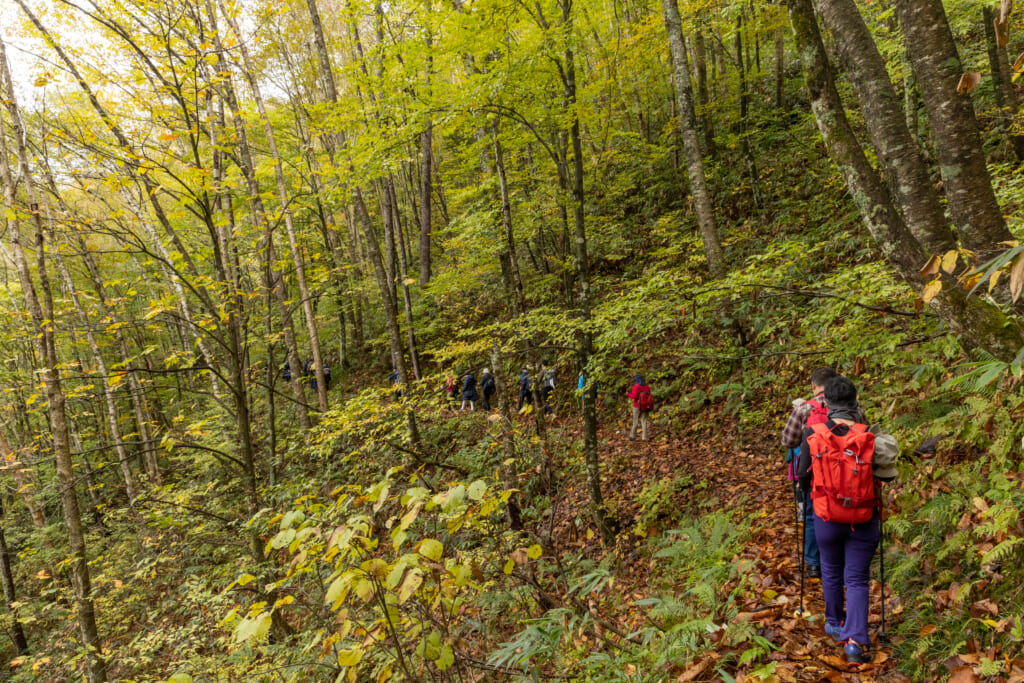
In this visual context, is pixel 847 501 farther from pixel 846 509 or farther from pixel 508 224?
pixel 508 224

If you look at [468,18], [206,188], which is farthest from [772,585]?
[468,18]

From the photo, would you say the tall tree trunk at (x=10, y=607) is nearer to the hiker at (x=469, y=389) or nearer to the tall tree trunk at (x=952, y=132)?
the hiker at (x=469, y=389)

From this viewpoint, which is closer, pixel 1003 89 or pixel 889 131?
pixel 889 131

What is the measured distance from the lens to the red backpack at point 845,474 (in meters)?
3.07

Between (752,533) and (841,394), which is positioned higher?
(841,394)

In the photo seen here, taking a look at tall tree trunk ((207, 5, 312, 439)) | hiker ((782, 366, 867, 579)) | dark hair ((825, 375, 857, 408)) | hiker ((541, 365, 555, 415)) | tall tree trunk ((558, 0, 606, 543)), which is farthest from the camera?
hiker ((541, 365, 555, 415))

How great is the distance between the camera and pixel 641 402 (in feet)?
30.7

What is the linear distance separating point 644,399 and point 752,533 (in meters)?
4.16

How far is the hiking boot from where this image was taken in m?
3.14

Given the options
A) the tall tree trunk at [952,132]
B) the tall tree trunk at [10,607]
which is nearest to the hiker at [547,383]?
the tall tree trunk at [952,132]

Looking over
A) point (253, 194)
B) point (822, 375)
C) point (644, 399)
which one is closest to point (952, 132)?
point (822, 375)

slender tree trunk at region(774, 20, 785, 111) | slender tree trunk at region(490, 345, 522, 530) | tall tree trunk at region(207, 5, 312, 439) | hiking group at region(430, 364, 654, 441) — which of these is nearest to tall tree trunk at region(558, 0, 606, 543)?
hiking group at region(430, 364, 654, 441)

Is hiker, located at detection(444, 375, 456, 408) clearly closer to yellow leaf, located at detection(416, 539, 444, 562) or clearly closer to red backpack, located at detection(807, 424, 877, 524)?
red backpack, located at detection(807, 424, 877, 524)

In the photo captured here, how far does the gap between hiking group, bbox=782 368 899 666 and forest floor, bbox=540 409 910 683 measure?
0.70 feet
